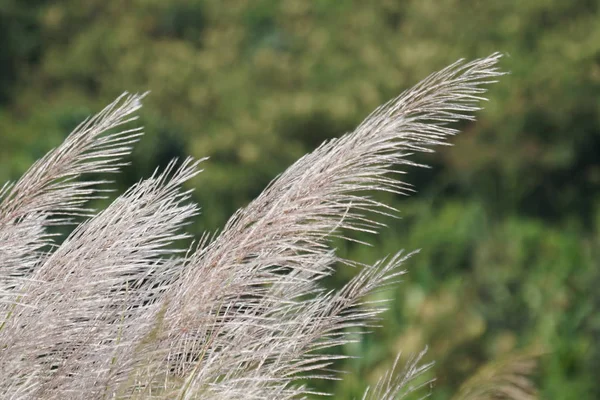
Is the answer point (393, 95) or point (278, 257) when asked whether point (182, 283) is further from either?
point (393, 95)

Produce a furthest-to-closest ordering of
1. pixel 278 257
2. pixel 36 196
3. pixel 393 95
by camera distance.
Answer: pixel 393 95 < pixel 36 196 < pixel 278 257

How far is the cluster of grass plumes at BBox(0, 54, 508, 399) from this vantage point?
1562mm

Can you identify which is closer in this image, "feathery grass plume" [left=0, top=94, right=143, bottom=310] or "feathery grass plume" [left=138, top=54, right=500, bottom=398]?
"feathery grass plume" [left=138, top=54, right=500, bottom=398]

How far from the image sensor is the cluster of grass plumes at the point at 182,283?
156 centimetres

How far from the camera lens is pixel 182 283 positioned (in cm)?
162

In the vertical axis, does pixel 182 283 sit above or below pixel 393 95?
below

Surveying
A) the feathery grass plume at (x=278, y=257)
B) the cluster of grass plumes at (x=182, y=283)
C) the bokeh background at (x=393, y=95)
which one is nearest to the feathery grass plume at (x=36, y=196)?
the cluster of grass plumes at (x=182, y=283)

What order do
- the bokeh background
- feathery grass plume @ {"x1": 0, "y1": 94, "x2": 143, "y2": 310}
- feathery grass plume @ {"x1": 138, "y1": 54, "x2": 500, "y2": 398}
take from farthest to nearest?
the bokeh background < feathery grass plume @ {"x1": 0, "y1": 94, "x2": 143, "y2": 310} < feathery grass plume @ {"x1": 138, "y1": 54, "x2": 500, "y2": 398}

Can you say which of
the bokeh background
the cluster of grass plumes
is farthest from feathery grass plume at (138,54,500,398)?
the bokeh background

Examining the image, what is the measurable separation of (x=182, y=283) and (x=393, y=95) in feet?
30.3

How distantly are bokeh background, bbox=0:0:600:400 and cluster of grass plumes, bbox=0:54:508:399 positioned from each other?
41 cm

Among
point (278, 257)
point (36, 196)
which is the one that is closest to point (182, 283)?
point (278, 257)

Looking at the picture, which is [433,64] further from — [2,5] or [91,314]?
[91,314]

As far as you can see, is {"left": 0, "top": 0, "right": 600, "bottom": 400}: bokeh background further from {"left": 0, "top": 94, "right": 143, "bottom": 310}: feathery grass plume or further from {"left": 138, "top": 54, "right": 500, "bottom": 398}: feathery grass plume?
{"left": 0, "top": 94, "right": 143, "bottom": 310}: feathery grass plume
